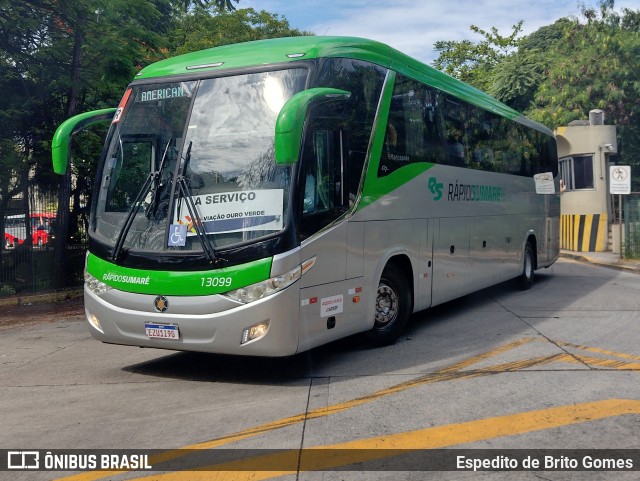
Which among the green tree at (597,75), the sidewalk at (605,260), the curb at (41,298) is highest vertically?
the green tree at (597,75)

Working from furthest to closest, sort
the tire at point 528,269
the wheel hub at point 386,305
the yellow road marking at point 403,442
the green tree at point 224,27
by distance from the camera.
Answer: the green tree at point 224,27
the tire at point 528,269
the wheel hub at point 386,305
the yellow road marking at point 403,442

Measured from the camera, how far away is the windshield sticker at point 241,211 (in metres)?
7.10

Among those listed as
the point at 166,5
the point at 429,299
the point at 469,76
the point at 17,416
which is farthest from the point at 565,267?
the point at 469,76

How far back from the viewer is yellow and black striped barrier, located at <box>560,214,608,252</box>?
26.4m

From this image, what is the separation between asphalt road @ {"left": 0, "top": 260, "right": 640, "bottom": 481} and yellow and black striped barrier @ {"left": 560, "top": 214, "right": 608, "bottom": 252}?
55.1ft

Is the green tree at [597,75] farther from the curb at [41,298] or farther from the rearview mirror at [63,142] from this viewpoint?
the rearview mirror at [63,142]

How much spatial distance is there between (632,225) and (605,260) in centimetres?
138

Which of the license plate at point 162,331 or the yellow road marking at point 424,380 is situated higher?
the license plate at point 162,331

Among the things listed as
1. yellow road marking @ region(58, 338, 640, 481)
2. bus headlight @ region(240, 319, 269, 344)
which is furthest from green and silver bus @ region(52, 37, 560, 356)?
yellow road marking @ region(58, 338, 640, 481)

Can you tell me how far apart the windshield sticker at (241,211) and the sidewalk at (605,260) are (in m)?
15.5

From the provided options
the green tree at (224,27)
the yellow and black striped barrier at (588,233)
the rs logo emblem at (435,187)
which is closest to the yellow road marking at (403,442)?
the rs logo emblem at (435,187)

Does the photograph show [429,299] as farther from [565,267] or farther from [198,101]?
[565,267]

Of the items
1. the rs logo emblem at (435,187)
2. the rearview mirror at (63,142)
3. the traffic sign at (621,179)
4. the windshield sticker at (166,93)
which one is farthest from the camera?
the traffic sign at (621,179)

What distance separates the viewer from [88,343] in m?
10.6
